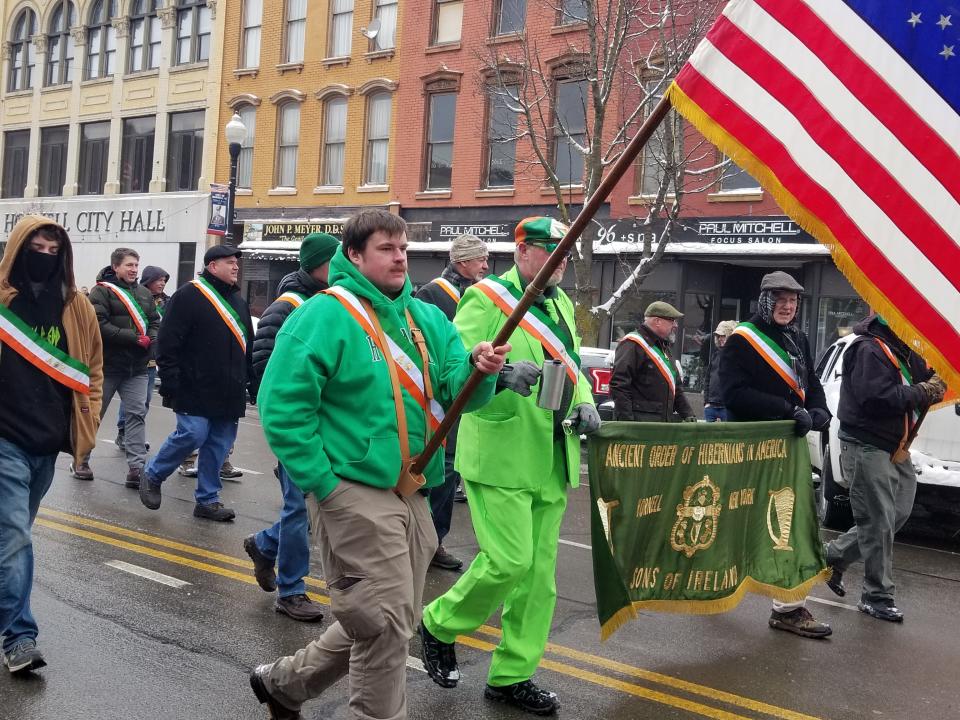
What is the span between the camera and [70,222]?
124 ft

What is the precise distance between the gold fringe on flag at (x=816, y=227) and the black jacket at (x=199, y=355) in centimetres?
517

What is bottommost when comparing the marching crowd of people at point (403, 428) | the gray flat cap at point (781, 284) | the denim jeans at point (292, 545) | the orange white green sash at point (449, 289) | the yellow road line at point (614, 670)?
the yellow road line at point (614, 670)

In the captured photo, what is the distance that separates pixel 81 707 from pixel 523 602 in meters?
1.89

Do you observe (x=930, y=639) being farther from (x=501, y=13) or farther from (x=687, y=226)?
(x=501, y=13)

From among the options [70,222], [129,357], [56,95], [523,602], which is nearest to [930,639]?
[523,602]

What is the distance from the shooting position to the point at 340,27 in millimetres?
29000

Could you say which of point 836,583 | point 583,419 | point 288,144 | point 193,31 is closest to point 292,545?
point 583,419

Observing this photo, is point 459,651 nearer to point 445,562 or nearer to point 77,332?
point 445,562

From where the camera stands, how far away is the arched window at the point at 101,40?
3666 centimetres

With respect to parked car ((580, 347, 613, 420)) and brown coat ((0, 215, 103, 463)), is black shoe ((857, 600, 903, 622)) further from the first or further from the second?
parked car ((580, 347, 613, 420))

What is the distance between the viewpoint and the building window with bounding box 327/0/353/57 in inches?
1132

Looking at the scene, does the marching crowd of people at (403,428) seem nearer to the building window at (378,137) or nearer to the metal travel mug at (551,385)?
the metal travel mug at (551,385)

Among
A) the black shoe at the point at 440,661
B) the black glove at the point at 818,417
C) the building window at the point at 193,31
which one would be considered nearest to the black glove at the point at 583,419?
the black shoe at the point at 440,661

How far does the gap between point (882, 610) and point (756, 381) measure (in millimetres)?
1654
